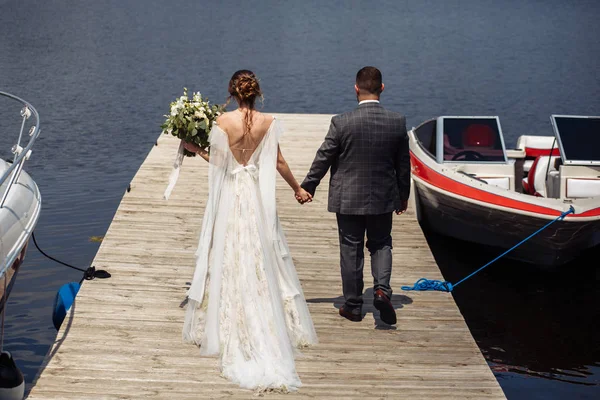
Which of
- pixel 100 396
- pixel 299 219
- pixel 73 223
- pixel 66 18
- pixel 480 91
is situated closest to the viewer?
pixel 100 396

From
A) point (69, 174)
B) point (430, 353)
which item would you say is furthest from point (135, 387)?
point (69, 174)

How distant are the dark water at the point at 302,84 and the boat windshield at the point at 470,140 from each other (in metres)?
1.60

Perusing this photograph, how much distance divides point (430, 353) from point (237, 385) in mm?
1753

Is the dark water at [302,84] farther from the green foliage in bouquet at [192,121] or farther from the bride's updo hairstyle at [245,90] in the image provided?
the bride's updo hairstyle at [245,90]

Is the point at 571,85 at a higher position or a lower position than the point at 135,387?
lower

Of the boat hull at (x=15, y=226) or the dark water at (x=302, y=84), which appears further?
the dark water at (x=302, y=84)

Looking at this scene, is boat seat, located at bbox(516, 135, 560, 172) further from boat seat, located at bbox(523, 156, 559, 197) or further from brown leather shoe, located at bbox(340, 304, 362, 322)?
brown leather shoe, located at bbox(340, 304, 362, 322)

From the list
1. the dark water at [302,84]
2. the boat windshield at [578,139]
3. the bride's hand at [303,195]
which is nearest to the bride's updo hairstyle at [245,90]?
the bride's hand at [303,195]

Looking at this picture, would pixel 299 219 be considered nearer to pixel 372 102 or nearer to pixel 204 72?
pixel 372 102

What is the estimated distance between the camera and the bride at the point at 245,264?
6.52 meters

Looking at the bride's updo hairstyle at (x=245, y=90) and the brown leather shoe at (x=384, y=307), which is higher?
the bride's updo hairstyle at (x=245, y=90)

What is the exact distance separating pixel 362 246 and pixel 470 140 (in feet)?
22.4

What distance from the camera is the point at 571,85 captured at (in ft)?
105

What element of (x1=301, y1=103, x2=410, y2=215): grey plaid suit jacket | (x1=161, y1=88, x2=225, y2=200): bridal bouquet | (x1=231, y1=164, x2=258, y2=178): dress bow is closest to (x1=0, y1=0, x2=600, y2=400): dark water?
(x1=301, y1=103, x2=410, y2=215): grey plaid suit jacket
